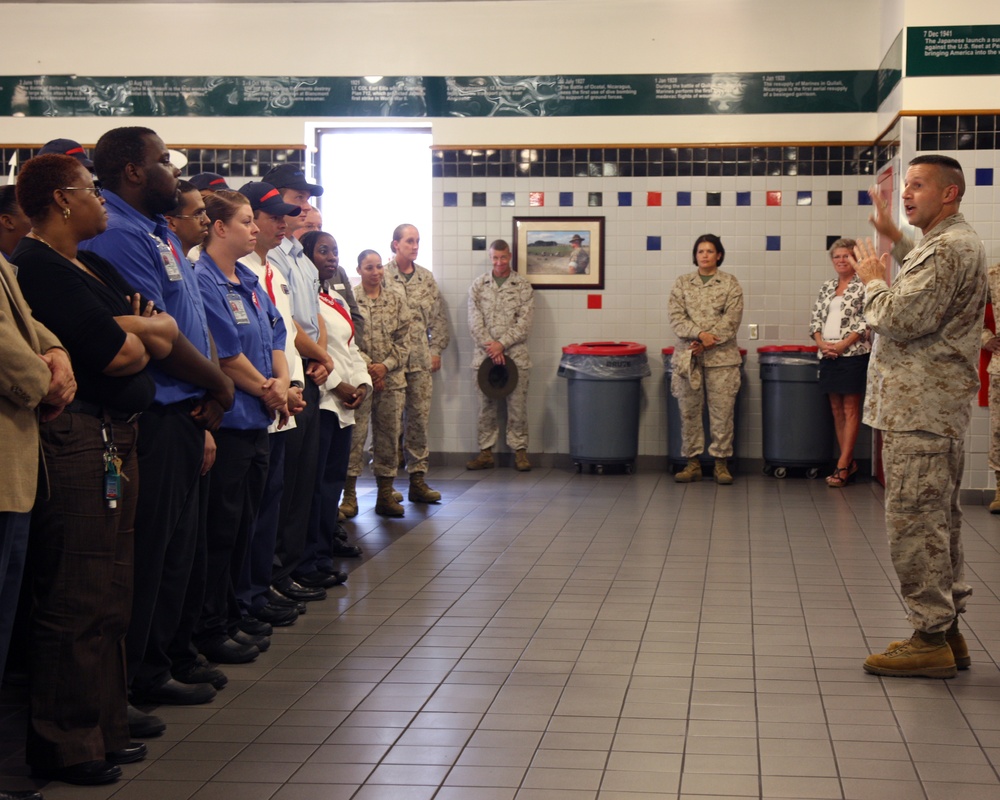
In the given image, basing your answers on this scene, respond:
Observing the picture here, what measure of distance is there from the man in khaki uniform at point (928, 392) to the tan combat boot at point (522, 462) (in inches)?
237

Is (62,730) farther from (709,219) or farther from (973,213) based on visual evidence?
(709,219)

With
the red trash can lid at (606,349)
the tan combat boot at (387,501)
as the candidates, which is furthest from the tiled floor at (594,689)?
the red trash can lid at (606,349)

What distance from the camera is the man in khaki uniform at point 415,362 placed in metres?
7.97

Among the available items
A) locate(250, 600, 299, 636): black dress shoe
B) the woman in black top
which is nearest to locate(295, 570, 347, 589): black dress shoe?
locate(250, 600, 299, 636): black dress shoe

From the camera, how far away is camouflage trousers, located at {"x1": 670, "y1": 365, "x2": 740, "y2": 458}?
9.57 metres

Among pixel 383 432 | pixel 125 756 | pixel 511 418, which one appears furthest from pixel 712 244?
pixel 125 756

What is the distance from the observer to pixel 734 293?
953 centimetres

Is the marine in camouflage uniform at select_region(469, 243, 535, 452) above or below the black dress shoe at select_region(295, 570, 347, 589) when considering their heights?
above

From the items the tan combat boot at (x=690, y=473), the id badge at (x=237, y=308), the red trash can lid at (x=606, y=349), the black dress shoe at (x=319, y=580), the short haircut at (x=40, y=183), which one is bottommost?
the tan combat boot at (x=690, y=473)

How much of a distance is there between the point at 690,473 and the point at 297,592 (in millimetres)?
4909

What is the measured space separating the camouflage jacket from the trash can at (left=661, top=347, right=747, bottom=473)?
18.0 feet

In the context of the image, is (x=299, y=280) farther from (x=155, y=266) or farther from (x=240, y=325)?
(x=155, y=266)

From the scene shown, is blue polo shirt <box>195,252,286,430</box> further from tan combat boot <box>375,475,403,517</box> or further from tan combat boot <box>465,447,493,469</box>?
tan combat boot <box>465,447,493,469</box>

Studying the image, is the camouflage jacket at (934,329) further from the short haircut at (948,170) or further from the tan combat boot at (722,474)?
the tan combat boot at (722,474)
